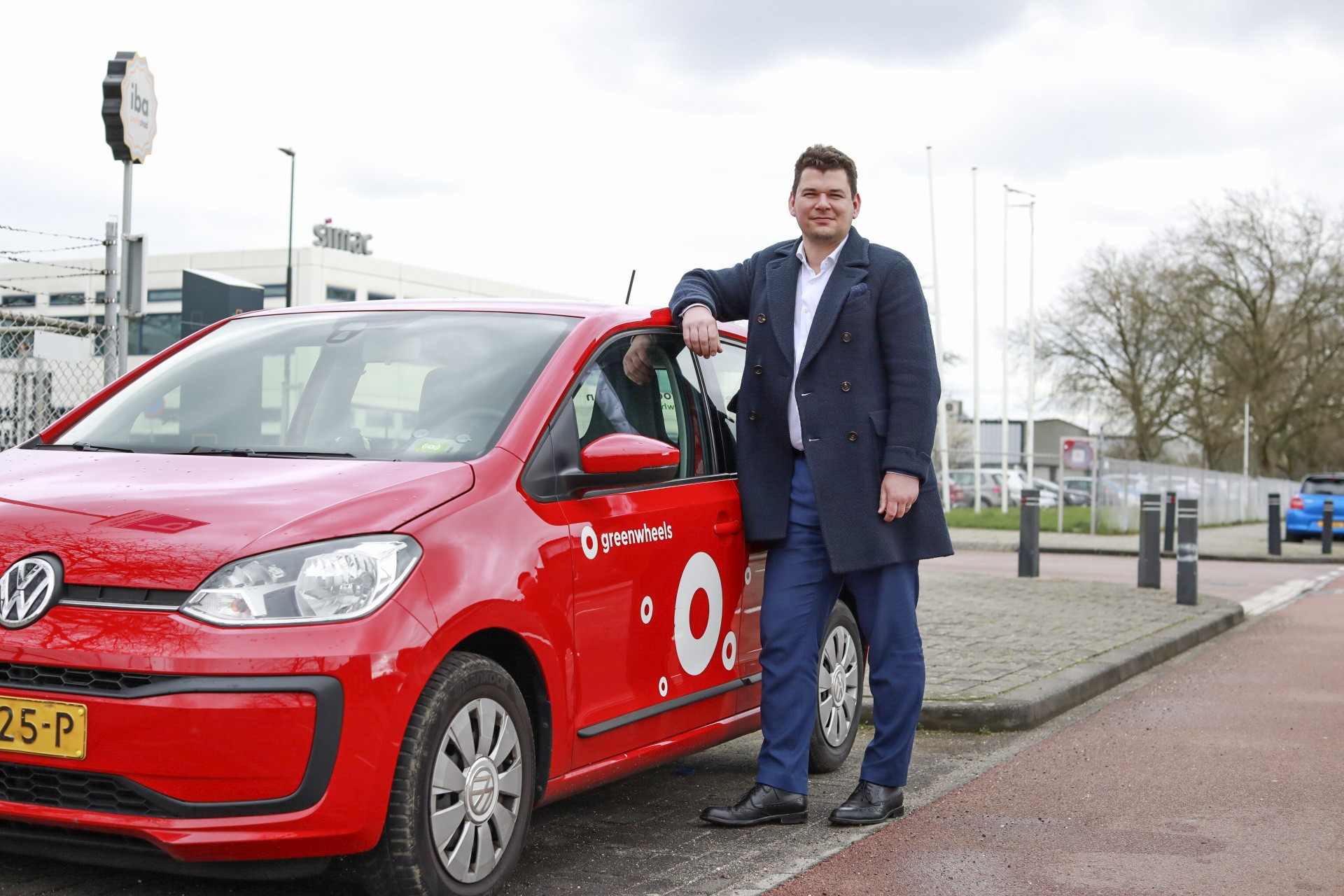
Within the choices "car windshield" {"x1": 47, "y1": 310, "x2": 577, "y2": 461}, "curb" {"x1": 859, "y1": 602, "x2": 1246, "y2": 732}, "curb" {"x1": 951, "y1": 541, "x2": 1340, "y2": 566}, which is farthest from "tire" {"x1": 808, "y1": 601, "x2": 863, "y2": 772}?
"curb" {"x1": 951, "y1": 541, "x2": 1340, "y2": 566}

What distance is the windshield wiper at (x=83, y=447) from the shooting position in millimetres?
4066

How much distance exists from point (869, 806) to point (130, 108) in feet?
21.6

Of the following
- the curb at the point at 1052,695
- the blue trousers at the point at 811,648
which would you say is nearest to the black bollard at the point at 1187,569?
the curb at the point at 1052,695

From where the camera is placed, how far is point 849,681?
5.50 m

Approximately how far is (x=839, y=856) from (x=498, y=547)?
1535 millimetres

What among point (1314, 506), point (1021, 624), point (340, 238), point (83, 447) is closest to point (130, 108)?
point (83, 447)

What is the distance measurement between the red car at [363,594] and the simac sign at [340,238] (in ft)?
236

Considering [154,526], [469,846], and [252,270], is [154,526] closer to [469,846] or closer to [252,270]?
[469,846]

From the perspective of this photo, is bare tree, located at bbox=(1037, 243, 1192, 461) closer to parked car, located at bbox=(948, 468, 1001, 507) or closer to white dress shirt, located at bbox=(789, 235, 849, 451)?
parked car, located at bbox=(948, 468, 1001, 507)

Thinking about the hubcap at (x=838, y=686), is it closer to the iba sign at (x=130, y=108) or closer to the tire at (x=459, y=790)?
the tire at (x=459, y=790)

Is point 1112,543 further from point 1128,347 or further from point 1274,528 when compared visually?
point 1128,347

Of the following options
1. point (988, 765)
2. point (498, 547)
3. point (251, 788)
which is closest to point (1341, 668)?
point (988, 765)

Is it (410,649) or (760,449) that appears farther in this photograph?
(760,449)

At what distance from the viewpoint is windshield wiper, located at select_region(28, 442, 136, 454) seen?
4.07 meters
